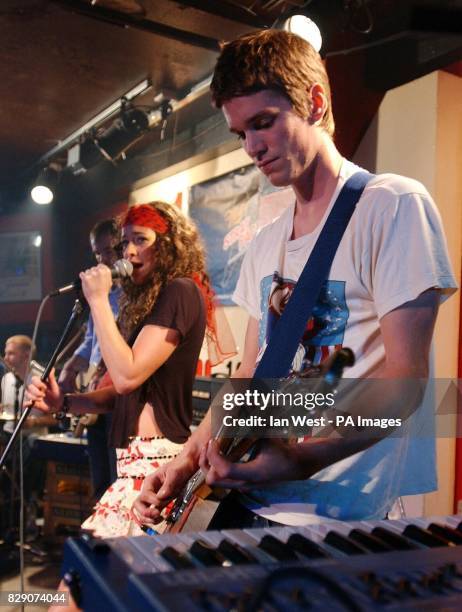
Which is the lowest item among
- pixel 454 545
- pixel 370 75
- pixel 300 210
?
Answer: pixel 454 545

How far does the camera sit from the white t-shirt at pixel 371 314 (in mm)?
1081

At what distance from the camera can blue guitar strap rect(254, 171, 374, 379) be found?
121 cm

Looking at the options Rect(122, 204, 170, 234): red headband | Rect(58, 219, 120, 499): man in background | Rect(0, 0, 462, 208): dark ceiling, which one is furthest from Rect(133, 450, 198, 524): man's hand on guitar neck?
Rect(0, 0, 462, 208): dark ceiling

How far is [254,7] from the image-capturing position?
2.96 metres

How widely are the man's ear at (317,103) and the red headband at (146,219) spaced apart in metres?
1.06

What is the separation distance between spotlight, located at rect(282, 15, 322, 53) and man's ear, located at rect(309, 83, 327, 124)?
51.1 inches

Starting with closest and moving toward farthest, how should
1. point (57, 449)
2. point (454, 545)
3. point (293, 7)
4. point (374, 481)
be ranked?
point (454, 545)
point (374, 481)
point (293, 7)
point (57, 449)

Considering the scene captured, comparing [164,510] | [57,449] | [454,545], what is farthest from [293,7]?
[57,449]

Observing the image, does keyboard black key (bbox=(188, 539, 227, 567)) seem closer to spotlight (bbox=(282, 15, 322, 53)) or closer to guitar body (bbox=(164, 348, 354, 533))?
guitar body (bbox=(164, 348, 354, 533))

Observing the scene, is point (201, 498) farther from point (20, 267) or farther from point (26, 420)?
point (20, 267)

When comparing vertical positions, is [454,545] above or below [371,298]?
below

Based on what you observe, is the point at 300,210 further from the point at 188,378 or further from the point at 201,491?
the point at 188,378

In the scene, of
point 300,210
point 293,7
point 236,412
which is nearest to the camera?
point 236,412

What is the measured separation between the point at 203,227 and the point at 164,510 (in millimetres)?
2947
